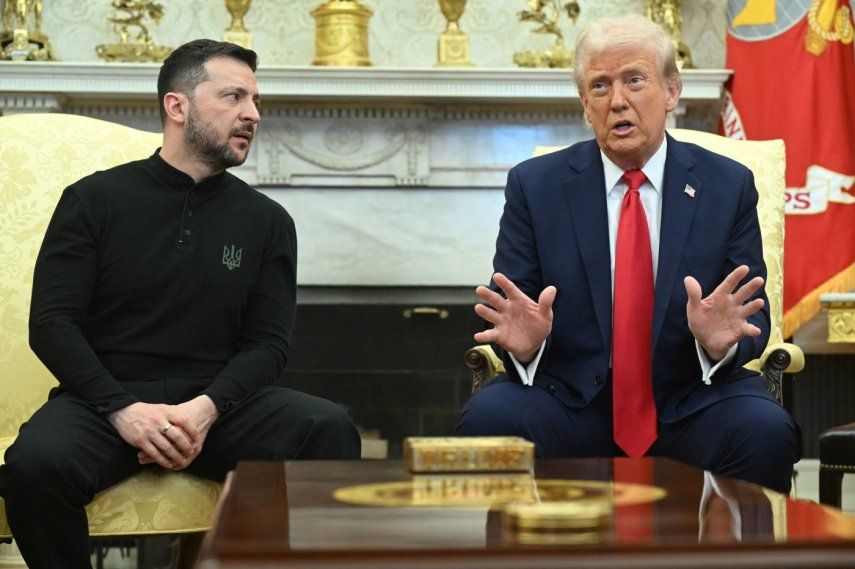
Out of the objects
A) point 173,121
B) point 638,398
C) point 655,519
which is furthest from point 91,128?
point 655,519

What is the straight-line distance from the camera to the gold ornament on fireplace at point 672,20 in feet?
15.6

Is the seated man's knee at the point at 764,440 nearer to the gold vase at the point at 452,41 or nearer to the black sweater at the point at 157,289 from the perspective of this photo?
the black sweater at the point at 157,289

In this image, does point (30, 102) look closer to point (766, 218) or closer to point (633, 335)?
point (766, 218)

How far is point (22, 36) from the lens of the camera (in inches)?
185

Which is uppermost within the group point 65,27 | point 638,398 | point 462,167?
point 65,27

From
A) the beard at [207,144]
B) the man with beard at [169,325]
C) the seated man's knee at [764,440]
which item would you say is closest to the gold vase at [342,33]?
the man with beard at [169,325]

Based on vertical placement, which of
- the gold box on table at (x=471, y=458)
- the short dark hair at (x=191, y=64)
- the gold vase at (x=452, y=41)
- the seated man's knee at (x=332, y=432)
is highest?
the gold vase at (x=452, y=41)

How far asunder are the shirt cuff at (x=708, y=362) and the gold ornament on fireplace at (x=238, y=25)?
107 inches

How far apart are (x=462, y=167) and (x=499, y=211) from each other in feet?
0.74

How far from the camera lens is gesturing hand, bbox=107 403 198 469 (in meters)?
2.41

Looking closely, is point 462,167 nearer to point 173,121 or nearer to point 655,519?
point 173,121

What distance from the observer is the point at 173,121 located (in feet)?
9.32

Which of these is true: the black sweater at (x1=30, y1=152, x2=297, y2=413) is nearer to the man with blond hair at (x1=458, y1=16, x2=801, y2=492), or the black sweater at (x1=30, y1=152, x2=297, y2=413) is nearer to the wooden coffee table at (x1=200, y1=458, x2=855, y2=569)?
the man with blond hair at (x1=458, y1=16, x2=801, y2=492)

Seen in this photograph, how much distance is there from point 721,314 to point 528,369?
416 mm
